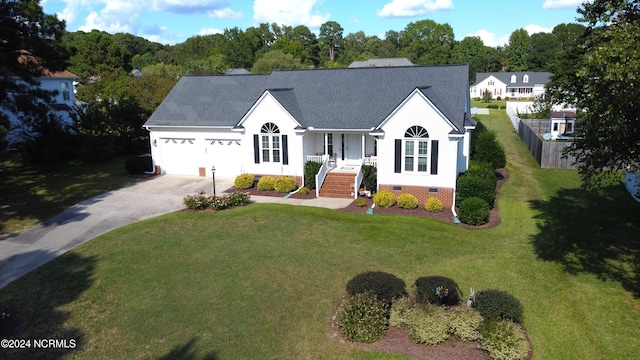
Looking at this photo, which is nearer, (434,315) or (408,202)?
(434,315)

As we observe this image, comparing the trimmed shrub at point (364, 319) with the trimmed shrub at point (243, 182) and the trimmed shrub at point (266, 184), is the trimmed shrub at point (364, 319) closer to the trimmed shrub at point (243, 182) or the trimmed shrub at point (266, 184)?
the trimmed shrub at point (266, 184)

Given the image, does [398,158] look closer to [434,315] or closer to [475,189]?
[475,189]

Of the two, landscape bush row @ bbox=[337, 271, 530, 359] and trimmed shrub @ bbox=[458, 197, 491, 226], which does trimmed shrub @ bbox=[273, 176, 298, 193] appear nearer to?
trimmed shrub @ bbox=[458, 197, 491, 226]

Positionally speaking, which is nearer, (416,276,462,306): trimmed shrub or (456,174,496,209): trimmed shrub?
(416,276,462,306): trimmed shrub

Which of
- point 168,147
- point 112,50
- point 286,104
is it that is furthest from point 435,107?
point 112,50

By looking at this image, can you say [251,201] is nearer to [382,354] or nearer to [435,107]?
[435,107]

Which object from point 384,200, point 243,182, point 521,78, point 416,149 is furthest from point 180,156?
point 521,78

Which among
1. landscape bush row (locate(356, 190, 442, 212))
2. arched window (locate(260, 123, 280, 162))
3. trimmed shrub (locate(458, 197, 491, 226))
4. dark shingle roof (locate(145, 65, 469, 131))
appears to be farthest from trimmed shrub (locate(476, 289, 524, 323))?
arched window (locate(260, 123, 280, 162))
